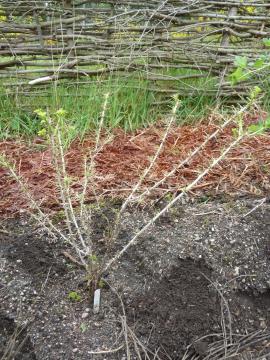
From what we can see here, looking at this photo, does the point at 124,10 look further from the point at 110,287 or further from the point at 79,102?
the point at 110,287

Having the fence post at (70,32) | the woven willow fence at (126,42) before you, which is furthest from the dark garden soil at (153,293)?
the fence post at (70,32)

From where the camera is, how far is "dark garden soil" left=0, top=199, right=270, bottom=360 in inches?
58.9

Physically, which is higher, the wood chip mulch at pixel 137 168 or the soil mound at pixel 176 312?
the wood chip mulch at pixel 137 168

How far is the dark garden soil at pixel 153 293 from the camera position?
1.50 meters

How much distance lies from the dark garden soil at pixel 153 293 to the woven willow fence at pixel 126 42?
136 cm

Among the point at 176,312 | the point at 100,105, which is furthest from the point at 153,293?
the point at 100,105

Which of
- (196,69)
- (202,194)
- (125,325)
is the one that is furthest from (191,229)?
(196,69)

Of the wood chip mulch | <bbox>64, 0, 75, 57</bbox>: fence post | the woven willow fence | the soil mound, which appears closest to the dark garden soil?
the soil mound

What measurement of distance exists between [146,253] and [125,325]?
45 cm

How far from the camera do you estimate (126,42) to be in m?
3.02

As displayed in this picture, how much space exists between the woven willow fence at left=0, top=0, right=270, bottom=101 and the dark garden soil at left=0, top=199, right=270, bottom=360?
136 centimetres

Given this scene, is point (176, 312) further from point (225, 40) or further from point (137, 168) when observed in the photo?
point (225, 40)

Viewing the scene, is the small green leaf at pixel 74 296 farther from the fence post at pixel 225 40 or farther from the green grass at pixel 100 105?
the fence post at pixel 225 40

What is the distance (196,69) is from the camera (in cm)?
327
